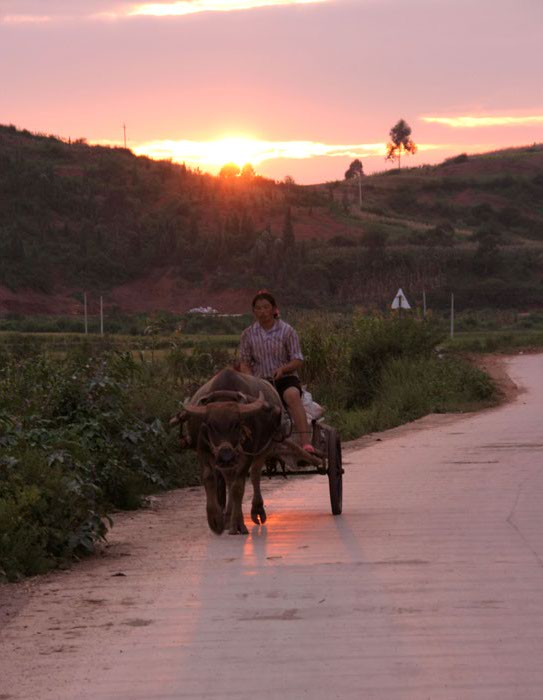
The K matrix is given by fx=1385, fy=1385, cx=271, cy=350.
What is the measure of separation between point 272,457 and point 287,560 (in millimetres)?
2219

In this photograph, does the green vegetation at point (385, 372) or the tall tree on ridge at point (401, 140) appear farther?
the tall tree on ridge at point (401, 140)

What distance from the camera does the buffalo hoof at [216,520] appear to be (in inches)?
438

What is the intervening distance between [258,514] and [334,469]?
2.95 feet

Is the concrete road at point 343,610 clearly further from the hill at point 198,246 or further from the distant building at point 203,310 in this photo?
the hill at point 198,246

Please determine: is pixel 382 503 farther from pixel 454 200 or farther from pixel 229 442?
pixel 454 200

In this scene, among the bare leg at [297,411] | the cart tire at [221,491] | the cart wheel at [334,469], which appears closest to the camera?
the cart tire at [221,491]

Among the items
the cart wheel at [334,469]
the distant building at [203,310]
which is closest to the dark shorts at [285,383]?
the cart wheel at [334,469]

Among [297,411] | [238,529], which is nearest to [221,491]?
[238,529]

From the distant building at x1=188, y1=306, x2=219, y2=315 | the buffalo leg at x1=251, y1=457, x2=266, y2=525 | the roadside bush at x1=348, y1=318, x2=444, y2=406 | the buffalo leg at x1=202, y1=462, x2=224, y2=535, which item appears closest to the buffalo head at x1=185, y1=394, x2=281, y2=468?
the buffalo leg at x1=202, y1=462, x2=224, y2=535

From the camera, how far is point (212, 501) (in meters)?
11.1

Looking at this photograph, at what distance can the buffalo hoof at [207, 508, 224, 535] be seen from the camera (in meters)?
11.1

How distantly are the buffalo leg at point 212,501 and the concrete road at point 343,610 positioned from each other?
183 mm

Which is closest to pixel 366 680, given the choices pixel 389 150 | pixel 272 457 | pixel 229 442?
pixel 229 442

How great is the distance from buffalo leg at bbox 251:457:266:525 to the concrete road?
0.11 meters
